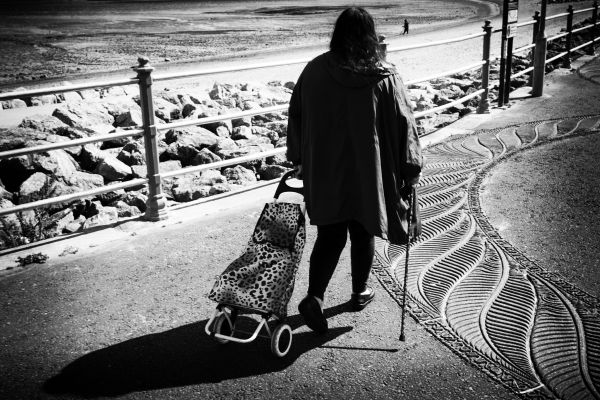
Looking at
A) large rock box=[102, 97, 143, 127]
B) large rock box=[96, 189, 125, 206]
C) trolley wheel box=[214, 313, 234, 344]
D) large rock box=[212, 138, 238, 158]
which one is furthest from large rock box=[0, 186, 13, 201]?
trolley wheel box=[214, 313, 234, 344]

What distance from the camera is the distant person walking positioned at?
3.74m

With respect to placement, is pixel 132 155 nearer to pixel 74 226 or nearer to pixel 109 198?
pixel 109 198

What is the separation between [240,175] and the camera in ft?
27.4

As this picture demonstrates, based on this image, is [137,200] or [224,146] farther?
[224,146]

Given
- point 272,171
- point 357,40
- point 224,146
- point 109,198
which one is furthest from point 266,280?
point 224,146

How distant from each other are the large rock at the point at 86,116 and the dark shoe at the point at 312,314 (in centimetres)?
648

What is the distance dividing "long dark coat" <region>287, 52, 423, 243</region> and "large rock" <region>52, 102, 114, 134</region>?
255 inches

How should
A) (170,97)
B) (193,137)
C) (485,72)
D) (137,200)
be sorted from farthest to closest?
1. (170,97)
2. (485,72)
3. (193,137)
4. (137,200)

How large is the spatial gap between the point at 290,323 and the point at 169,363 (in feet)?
2.78

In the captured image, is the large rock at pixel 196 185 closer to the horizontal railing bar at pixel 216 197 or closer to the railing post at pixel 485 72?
the horizontal railing bar at pixel 216 197

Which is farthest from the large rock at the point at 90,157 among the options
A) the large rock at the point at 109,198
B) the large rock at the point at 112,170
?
the large rock at the point at 109,198

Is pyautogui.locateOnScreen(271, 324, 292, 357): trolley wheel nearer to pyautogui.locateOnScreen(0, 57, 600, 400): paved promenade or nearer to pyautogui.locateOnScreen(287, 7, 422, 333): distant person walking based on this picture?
pyautogui.locateOnScreen(0, 57, 600, 400): paved promenade

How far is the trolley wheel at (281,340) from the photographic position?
12.5 feet

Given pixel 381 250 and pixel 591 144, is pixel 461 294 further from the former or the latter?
pixel 591 144
